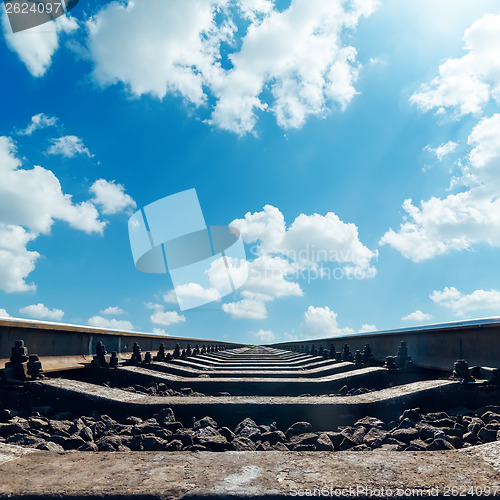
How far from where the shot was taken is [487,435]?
236 centimetres

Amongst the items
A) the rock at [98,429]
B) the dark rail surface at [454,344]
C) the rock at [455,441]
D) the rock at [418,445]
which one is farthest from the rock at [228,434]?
the dark rail surface at [454,344]

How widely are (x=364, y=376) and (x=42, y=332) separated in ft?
12.6

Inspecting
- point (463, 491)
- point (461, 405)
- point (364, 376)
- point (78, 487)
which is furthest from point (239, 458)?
point (364, 376)

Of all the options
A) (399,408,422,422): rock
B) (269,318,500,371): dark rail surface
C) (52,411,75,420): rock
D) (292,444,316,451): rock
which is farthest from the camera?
(269,318,500,371): dark rail surface

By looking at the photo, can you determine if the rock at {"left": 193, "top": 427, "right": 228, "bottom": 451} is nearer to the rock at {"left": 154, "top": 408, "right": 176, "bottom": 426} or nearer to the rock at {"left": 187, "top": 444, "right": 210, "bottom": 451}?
the rock at {"left": 187, "top": 444, "right": 210, "bottom": 451}

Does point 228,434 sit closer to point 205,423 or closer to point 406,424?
point 205,423

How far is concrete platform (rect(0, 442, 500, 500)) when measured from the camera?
1.57m

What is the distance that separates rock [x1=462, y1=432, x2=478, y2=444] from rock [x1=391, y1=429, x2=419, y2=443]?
0.89 feet

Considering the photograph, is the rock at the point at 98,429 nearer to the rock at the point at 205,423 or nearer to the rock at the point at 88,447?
the rock at the point at 88,447

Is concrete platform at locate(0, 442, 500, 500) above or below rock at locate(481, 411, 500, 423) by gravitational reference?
above

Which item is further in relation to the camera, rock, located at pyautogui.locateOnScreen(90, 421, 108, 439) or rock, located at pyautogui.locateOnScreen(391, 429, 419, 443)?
rock, located at pyautogui.locateOnScreen(90, 421, 108, 439)

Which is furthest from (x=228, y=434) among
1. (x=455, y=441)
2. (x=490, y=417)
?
(x=490, y=417)

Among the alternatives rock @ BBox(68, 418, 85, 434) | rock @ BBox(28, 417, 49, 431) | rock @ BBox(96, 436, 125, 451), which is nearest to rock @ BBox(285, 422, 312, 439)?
rock @ BBox(96, 436, 125, 451)

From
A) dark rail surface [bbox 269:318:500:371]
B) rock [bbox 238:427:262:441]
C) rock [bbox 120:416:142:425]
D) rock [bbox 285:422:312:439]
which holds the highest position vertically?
dark rail surface [bbox 269:318:500:371]
